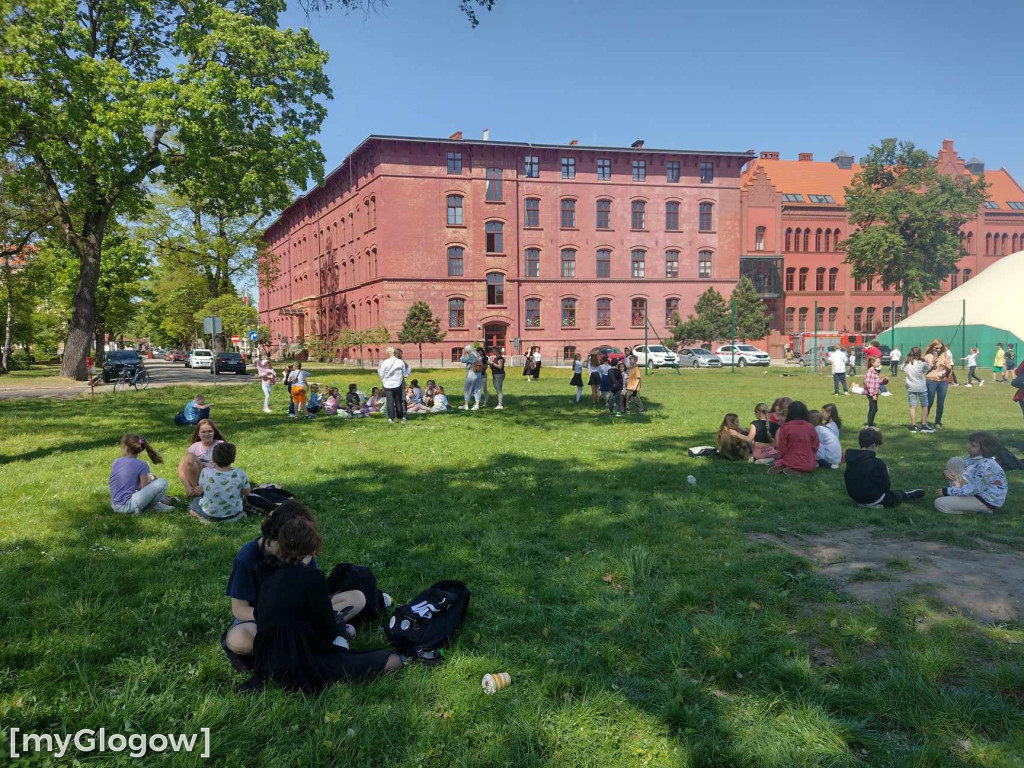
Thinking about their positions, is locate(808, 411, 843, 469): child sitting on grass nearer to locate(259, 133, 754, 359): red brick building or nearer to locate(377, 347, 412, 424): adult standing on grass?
locate(377, 347, 412, 424): adult standing on grass

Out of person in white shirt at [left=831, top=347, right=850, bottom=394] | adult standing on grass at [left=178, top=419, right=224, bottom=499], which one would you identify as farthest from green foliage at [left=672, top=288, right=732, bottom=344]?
adult standing on grass at [left=178, top=419, right=224, bottom=499]

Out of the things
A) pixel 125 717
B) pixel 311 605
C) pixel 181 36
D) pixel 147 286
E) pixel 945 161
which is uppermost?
pixel 945 161

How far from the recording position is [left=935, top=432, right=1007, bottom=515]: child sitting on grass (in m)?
7.45

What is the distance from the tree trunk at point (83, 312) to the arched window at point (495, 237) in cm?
2906

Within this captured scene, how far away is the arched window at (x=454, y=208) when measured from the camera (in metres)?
50.1

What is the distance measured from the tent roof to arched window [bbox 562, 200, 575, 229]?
85.6 feet

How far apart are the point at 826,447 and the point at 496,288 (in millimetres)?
42654

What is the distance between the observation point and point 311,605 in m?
3.73

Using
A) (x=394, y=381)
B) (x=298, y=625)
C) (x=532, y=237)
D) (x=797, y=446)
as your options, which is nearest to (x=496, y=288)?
(x=532, y=237)

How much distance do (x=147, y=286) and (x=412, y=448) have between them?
→ 4924cm

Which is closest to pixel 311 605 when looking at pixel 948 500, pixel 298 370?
pixel 948 500

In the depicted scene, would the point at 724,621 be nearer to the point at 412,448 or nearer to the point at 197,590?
the point at 197,590

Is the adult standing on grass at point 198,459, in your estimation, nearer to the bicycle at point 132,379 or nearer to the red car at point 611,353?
the red car at point 611,353

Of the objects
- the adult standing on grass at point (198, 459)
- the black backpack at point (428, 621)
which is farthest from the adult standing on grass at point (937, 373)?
the adult standing on grass at point (198, 459)
